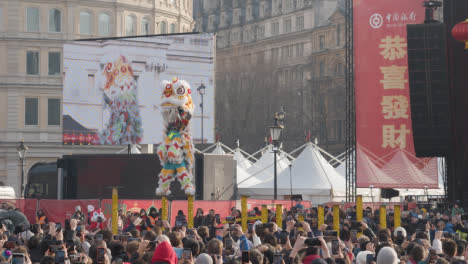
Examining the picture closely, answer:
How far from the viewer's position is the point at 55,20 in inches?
2837

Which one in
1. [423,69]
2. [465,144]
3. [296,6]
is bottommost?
[465,144]

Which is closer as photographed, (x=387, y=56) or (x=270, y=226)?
(x=270, y=226)

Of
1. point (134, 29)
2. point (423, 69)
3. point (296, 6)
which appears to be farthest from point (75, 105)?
point (296, 6)

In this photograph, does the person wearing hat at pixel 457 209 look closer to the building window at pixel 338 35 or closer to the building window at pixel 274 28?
the building window at pixel 338 35

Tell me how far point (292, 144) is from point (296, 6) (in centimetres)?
2225

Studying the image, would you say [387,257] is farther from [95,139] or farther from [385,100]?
[95,139]

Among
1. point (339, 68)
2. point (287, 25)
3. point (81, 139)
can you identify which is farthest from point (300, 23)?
point (81, 139)

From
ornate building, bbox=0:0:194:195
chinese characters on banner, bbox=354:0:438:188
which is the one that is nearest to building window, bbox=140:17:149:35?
ornate building, bbox=0:0:194:195

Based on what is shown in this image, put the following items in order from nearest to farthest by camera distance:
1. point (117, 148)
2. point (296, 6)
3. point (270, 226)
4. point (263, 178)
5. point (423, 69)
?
point (270, 226) → point (423, 69) → point (263, 178) → point (117, 148) → point (296, 6)

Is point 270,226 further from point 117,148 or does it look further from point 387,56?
point 117,148

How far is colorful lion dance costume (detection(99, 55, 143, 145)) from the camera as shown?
54.9m

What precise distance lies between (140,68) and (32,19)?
1886 cm

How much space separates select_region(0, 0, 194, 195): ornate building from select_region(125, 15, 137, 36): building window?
0.64 meters

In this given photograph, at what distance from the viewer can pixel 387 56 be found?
35562mm
